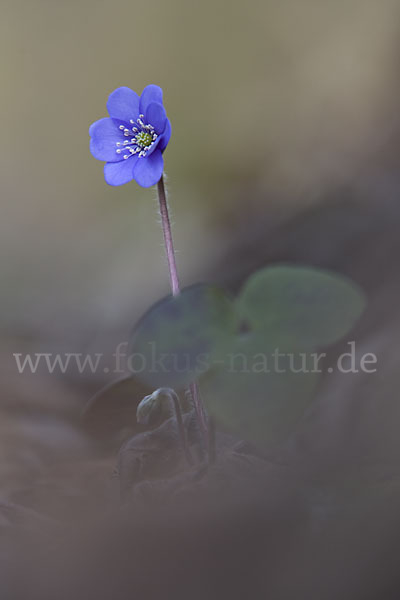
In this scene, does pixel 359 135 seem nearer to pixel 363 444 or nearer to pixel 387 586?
pixel 363 444

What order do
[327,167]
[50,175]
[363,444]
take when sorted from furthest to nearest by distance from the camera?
[50,175] < [327,167] < [363,444]

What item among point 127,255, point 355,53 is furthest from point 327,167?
point 127,255

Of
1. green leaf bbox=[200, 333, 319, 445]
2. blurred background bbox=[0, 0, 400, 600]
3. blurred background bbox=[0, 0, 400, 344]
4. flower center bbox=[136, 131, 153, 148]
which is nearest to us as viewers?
green leaf bbox=[200, 333, 319, 445]

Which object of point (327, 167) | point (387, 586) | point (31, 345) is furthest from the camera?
point (327, 167)

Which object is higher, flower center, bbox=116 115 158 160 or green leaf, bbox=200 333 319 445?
flower center, bbox=116 115 158 160

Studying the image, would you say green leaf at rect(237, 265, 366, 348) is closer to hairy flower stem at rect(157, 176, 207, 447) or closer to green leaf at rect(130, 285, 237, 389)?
green leaf at rect(130, 285, 237, 389)

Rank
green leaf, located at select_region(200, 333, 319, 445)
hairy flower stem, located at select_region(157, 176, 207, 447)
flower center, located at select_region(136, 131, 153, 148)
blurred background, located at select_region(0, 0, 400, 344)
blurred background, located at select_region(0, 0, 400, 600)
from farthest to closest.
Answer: blurred background, located at select_region(0, 0, 400, 344) → blurred background, located at select_region(0, 0, 400, 600) → flower center, located at select_region(136, 131, 153, 148) → hairy flower stem, located at select_region(157, 176, 207, 447) → green leaf, located at select_region(200, 333, 319, 445)

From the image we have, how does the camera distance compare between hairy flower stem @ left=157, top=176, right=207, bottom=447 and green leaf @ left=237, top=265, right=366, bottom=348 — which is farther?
hairy flower stem @ left=157, top=176, right=207, bottom=447

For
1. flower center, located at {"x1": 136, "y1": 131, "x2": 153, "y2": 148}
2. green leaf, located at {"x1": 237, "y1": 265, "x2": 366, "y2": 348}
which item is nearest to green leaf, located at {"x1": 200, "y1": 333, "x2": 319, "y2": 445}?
green leaf, located at {"x1": 237, "y1": 265, "x2": 366, "y2": 348}
